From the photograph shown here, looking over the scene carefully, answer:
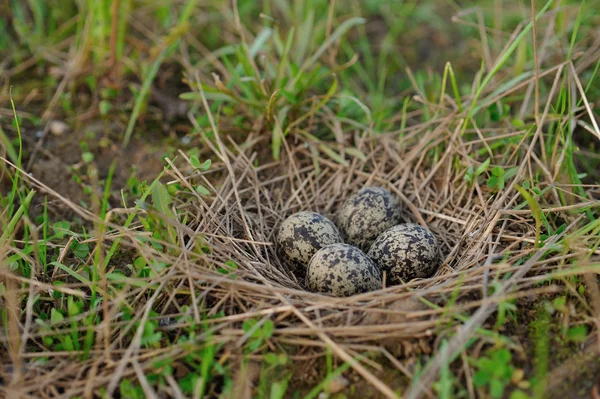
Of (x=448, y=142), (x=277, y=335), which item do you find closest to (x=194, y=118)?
(x=448, y=142)

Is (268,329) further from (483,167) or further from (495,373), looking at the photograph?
(483,167)

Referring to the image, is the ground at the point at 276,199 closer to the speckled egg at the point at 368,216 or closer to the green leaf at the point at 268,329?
the green leaf at the point at 268,329

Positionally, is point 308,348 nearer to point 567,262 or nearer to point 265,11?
point 567,262

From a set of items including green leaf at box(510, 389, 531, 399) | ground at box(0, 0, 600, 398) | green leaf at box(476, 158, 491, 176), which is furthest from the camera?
green leaf at box(476, 158, 491, 176)

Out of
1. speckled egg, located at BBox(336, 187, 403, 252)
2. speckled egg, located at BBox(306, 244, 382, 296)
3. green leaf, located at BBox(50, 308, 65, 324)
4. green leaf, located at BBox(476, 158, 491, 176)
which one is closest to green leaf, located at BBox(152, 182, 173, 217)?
green leaf, located at BBox(50, 308, 65, 324)

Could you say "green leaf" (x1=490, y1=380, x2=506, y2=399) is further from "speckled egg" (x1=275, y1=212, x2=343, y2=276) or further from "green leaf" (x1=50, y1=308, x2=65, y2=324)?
"green leaf" (x1=50, y1=308, x2=65, y2=324)

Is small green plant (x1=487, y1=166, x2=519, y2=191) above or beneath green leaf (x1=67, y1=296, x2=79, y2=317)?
above
